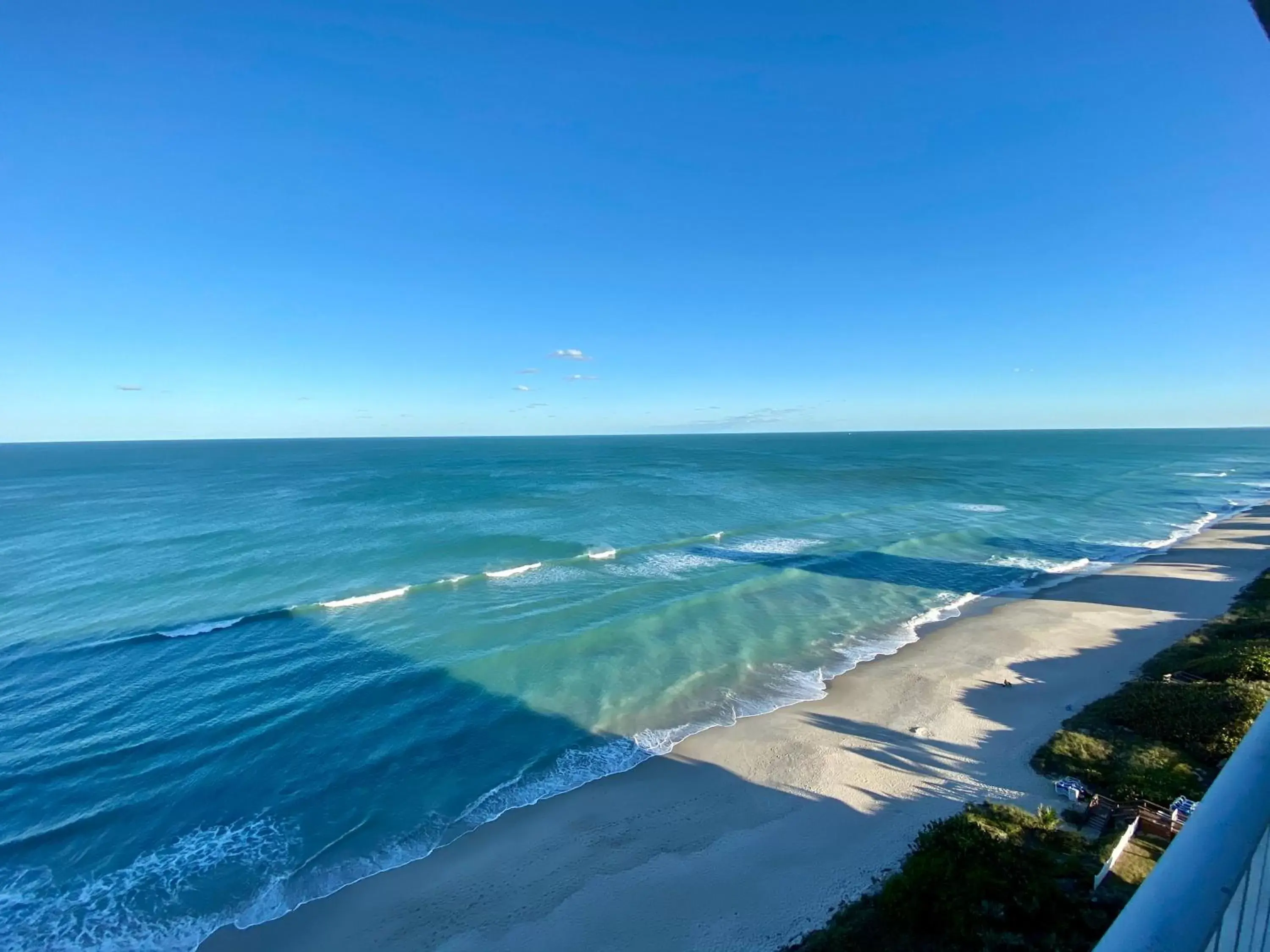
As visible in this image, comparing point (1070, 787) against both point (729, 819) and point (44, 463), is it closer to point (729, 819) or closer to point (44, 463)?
point (729, 819)

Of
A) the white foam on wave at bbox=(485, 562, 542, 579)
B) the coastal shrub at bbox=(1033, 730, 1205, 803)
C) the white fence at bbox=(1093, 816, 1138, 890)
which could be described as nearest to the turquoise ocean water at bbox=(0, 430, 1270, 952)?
the white foam on wave at bbox=(485, 562, 542, 579)

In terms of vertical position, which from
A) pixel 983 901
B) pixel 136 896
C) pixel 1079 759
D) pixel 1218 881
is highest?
pixel 1218 881

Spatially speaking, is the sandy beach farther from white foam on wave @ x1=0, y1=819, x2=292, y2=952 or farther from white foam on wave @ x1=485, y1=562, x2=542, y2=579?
white foam on wave @ x1=485, y1=562, x2=542, y2=579

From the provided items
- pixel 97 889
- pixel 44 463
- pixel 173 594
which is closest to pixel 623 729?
pixel 97 889

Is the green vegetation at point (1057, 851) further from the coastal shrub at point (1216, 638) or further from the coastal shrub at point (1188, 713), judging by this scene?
the coastal shrub at point (1216, 638)

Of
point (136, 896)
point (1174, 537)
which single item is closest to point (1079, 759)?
point (136, 896)

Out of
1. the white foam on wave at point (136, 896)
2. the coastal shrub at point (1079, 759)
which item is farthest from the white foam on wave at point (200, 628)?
the coastal shrub at point (1079, 759)

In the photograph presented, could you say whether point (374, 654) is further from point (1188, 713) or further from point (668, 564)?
point (1188, 713)
